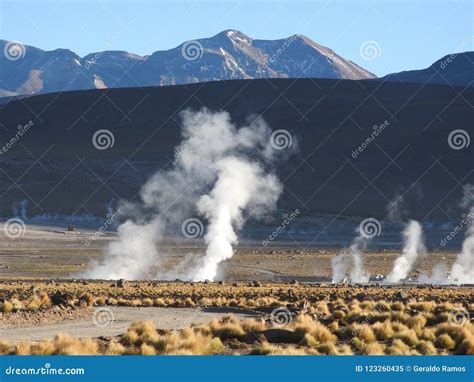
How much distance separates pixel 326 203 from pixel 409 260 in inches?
1906

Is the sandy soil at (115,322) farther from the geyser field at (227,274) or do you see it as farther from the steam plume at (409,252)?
the steam plume at (409,252)

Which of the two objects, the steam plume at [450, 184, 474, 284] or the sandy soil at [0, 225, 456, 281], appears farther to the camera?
the sandy soil at [0, 225, 456, 281]

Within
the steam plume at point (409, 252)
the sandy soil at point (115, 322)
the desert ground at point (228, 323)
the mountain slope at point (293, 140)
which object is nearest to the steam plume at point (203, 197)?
the mountain slope at point (293, 140)

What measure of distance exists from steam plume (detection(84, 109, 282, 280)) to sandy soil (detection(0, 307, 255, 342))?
96.9ft

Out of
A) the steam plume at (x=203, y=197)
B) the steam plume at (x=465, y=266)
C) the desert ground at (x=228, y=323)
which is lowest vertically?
the desert ground at (x=228, y=323)

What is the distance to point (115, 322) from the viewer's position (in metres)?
24.9

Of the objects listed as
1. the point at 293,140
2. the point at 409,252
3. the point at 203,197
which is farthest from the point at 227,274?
the point at 293,140

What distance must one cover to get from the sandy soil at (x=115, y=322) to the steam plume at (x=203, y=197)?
29.5m

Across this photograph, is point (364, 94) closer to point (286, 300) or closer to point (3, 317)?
point (286, 300)

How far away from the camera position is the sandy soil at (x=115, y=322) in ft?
69.5

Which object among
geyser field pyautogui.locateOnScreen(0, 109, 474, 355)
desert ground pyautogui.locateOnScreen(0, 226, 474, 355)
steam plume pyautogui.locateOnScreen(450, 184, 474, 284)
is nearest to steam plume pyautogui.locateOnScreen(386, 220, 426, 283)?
geyser field pyautogui.locateOnScreen(0, 109, 474, 355)

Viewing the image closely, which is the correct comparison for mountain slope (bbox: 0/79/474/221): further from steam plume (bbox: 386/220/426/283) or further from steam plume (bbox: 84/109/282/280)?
steam plume (bbox: 386/220/426/283)

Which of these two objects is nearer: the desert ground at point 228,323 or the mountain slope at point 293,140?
the desert ground at point 228,323

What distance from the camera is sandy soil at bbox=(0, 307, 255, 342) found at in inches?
834
